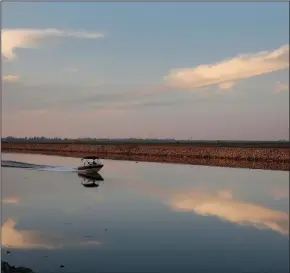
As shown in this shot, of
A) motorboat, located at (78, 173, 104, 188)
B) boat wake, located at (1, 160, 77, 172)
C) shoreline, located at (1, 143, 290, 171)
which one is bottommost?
motorboat, located at (78, 173, 104, 188)

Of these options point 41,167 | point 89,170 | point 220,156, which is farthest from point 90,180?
point 220,156

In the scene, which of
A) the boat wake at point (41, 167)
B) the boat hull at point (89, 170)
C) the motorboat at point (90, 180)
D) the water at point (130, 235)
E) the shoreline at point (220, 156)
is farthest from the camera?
the shoreline at point (220, 156)

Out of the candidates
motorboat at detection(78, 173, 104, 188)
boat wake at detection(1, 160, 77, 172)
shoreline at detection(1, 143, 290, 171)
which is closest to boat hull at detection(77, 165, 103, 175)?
motorboat at detection(78, 173, 104, 188)

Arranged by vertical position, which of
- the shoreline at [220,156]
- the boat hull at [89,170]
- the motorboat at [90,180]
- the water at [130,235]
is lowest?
the water at [130,235]

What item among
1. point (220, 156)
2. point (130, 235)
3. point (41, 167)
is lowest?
point (130, 235)

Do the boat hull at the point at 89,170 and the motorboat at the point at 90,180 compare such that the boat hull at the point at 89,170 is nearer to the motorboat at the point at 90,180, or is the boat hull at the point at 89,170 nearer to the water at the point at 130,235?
the motorboat at the point at 90,180

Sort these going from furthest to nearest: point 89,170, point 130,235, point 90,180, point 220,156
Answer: point 220,156 → point 89,170 → point 90,180 → point 130,235

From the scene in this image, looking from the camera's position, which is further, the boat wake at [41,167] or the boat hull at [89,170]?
the boat wake at [41,167]

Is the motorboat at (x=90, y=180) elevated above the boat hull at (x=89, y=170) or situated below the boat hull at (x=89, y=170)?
below

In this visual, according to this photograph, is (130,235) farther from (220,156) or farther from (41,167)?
(220,156)

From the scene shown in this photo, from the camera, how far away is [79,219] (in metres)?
17.9

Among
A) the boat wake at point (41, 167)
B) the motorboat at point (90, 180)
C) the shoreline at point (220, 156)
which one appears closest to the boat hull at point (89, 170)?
the motorboat at point (90, 180)

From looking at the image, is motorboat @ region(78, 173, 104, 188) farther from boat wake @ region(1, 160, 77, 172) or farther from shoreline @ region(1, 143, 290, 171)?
shoreline @ region(1, 143, 290, 171)

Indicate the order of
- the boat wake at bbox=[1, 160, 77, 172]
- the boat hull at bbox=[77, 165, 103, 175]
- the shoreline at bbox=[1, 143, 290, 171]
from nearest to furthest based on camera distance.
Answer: the boat hull at bbox=[77, 165, 103, 175]
the boat wake at bbox=[1, 160, 77, 172]
the shoreline at bbox=[1, 143, 290, 171]
